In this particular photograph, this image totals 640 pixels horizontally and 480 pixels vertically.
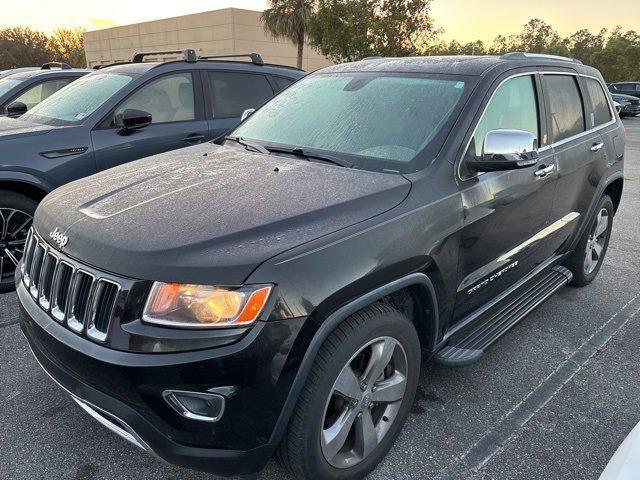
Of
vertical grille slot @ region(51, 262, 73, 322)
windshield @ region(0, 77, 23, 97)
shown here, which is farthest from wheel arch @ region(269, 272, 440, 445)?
windshield @ region(0, 77, 23, 97)

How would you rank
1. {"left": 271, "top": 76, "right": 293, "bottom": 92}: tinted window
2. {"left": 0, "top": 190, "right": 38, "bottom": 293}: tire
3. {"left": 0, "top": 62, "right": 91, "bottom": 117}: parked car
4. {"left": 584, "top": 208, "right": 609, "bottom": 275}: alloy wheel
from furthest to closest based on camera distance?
{"left": 0, "top": 62, "right": 91, "bottom": 117}: parked car
{"left": 271, "top": 76, "right": 293, "bottom": 92}: tinted window
{"left": 584, "top": 208, "right": 609, "bottom": 275}: alloy wheel
{"left": 0, "top": 190, "right": 38, "bottom": 293}: tire

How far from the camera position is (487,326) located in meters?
3.02

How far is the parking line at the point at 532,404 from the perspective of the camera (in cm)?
247

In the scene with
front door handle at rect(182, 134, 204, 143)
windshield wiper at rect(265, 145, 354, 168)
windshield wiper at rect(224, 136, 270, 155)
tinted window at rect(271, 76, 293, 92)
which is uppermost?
tinted window at rect(271, 76, 293, 92)

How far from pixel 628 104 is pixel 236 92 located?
28.6 metres

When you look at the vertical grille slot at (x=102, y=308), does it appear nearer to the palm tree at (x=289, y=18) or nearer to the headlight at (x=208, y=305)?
the headlight at (x=208, y=305)

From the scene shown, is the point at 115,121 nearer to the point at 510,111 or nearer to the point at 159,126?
the point at 159,126

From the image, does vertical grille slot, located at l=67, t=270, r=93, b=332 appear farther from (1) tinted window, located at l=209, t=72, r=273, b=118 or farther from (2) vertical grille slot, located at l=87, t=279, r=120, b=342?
(1) tinted window, located at l=209, t=72, r=273, b=118

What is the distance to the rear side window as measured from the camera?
163 inches

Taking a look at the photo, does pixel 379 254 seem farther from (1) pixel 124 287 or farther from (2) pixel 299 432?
(1) pixel 124 287

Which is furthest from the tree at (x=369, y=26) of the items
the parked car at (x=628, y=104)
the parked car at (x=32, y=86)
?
the parked car at (x=32, y=86)

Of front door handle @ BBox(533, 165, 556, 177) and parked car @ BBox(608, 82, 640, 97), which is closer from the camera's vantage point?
front door handle @ BBox(533, 165, 556, 177)

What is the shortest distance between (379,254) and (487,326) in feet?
4.15

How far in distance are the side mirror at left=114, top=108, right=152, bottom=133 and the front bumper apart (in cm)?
303
